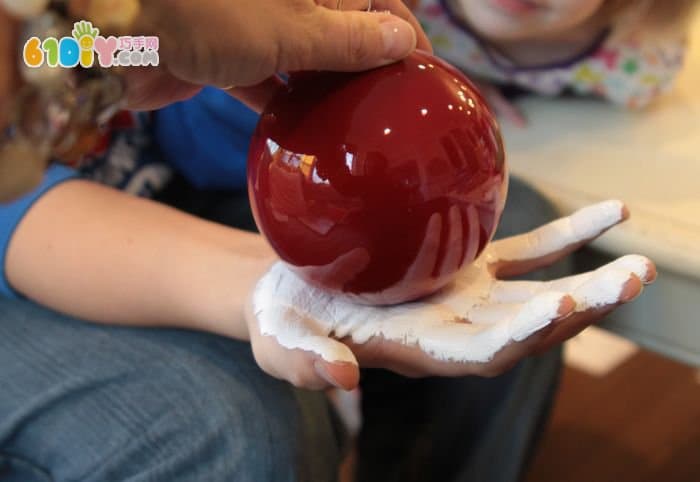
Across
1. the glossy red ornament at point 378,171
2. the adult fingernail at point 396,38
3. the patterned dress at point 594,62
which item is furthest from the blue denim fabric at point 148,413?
→ the patterned dress at point 594,62

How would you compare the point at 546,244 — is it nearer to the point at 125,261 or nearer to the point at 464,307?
the point at 464,307

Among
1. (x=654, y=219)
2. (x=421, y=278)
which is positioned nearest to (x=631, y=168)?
(x=654, y=219)

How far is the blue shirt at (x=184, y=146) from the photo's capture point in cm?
63

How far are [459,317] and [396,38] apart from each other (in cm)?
16

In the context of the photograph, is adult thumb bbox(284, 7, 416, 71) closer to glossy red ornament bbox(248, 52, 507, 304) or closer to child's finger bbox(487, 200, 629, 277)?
glossy red ornament bbox(248, 52, 507, 304)

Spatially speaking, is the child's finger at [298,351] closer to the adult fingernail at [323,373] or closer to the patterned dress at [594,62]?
the adult fingernail at [323,373]

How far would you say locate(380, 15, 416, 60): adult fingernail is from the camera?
14.9 inches

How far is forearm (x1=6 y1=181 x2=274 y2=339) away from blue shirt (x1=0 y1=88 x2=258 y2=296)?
3.5 inches

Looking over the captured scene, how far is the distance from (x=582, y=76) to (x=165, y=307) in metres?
0.48

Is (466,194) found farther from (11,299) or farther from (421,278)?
(11,299)

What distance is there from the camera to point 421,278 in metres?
0.42

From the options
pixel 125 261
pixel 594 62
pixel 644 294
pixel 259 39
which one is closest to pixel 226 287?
pixel 125 261

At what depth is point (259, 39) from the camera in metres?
0.35

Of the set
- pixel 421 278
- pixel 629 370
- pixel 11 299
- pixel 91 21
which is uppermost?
pixel 91 21
